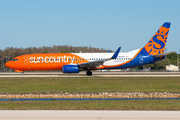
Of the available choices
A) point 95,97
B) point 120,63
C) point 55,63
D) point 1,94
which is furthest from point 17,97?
point 120,63

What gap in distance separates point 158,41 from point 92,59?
11.4 meters

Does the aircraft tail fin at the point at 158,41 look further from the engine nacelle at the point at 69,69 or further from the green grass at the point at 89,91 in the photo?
the green grass at the point at 89,91

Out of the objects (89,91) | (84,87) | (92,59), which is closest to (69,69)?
(92,59)

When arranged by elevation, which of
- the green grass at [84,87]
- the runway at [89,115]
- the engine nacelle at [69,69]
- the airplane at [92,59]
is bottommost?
the green grass at [84,87]

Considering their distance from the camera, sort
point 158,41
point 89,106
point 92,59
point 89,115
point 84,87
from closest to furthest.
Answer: point 89,115, point 89,106, point 84,87, point 92,59, point 158,41

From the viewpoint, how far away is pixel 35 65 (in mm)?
40531

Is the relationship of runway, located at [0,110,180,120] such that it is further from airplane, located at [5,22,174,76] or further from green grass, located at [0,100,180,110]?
airplane, located at [5,22,174,76]

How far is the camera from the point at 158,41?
42531 mm

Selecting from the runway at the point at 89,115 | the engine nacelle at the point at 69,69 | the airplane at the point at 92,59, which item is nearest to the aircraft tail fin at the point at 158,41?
the airplane at the point at 92,59

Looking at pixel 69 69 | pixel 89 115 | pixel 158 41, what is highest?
pixel 158 41

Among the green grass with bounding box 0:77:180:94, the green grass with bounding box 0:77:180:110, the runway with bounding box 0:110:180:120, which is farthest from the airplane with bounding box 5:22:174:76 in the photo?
the runway with bounding box 0:110:180:120

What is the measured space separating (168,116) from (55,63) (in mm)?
31162

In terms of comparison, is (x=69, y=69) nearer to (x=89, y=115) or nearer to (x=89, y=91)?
(x=89, y=91)

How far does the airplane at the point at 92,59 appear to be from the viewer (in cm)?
4044
